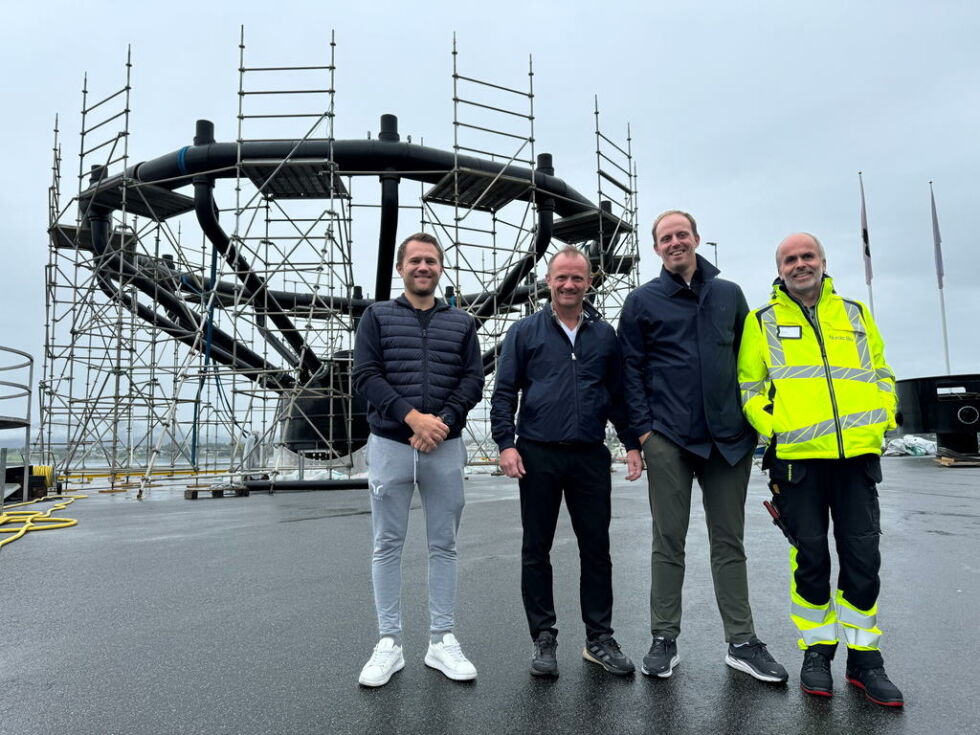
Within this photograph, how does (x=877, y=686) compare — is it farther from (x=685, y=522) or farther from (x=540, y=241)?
(x=540, y=241)

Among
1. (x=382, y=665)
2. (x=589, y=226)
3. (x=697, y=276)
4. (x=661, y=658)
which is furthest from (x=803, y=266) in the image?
(x=589, y=226)

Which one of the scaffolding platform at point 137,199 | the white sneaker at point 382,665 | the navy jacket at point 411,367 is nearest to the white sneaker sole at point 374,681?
the white sneaker at point 382,665

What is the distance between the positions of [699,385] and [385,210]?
12.1 metres

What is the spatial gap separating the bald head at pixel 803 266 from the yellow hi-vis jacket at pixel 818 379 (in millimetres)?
40

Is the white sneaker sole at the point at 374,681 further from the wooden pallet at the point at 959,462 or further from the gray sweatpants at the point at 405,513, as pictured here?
the wooden pallet at the point at 959,462

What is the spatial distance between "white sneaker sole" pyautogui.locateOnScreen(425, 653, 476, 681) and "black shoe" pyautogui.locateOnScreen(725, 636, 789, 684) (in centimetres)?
115

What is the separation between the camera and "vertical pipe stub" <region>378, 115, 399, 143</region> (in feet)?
46.6

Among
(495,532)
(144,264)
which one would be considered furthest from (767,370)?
(144,264)

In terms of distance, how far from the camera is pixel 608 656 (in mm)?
2820

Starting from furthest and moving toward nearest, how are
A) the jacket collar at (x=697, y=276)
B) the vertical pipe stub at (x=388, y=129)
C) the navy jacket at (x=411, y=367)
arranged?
1. the vertical pipe stub at (x=388, y=129)
2. the jacket collar at (x=697, y=276)
3. the navy jacket at (x=411, y=367)

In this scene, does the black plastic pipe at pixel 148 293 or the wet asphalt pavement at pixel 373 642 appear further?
the black plastic pipe at pixel 148 293

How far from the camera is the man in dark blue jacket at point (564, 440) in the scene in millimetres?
2979

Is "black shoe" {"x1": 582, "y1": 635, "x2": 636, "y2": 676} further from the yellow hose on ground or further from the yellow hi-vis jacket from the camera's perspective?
the yellow hose on ground

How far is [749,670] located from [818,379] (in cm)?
127
